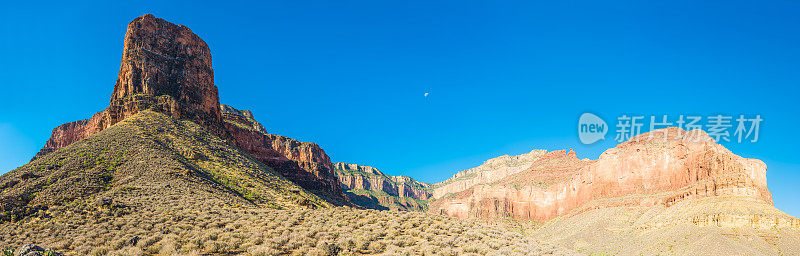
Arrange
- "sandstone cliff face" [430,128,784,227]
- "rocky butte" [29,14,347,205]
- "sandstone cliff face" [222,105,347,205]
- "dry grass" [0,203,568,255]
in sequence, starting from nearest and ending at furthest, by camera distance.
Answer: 1. "dry grass" [0,203,568,255]
2. "rocky butte" [29,14,347,205]
3. "sandstone cliff face" [430,128,784,227]
4. "sandstone cliff face" [222,105,347,205]

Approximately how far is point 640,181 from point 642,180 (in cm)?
73

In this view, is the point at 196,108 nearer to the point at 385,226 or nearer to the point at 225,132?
the point at 225,132

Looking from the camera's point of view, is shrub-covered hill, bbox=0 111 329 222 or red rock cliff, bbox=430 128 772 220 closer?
shrub-covered hill, bbox=0 111 329 222

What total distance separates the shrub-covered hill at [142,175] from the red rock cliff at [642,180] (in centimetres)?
10111

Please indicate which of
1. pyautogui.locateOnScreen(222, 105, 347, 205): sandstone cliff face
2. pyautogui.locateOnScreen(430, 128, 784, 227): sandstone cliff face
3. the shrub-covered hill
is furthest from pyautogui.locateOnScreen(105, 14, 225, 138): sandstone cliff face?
pyautogui.locateOnScreen(430, 128, 784, 227): sandstone cliff face

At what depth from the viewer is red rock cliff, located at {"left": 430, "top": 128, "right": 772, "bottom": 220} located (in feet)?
292

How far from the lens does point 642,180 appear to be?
125m

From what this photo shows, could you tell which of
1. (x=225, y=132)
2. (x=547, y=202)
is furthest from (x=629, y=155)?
(x=225, y=132)

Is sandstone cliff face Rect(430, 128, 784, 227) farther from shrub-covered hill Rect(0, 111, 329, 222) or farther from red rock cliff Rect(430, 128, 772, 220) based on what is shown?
shrub-covered hill Rect(0, 111, 329, 222)

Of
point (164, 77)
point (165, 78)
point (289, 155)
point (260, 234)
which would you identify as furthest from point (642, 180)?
point (164, 77)

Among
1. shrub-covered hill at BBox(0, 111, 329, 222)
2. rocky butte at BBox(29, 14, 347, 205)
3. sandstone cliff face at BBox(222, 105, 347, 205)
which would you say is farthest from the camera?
sandstone cliff face at BBox(222, 105, 347, 205)

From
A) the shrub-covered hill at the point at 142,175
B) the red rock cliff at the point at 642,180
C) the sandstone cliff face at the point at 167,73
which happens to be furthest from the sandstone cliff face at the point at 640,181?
the sandstone cliff face at the point at 167,73

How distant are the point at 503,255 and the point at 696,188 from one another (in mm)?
104897

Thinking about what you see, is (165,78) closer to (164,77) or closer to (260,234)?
(164,77)
